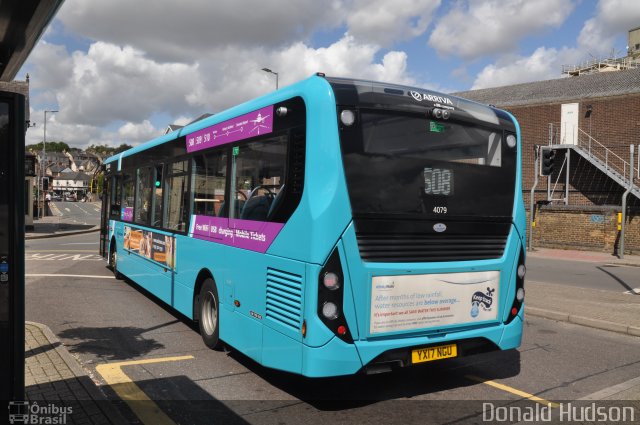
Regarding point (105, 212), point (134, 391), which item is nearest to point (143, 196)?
point (105, 212)

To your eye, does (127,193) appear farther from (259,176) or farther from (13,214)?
(13,214)

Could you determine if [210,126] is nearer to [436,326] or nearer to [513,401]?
[436,326]

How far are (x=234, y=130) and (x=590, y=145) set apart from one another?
29.9 meters

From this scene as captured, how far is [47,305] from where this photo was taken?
29.1 feet

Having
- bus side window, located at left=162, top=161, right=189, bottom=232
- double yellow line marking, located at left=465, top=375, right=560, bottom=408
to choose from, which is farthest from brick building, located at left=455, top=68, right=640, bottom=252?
bus side window, located at left=162, top=161, right=189, bottom=232

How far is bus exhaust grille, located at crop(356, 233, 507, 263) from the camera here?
4.52m

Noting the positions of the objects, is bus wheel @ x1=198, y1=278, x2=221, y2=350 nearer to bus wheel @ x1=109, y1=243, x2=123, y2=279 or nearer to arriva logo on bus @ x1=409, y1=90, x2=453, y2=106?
arriva logo on bus @ x1=409, y1=90, x2=453, y2=106

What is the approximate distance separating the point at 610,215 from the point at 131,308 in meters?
22.9

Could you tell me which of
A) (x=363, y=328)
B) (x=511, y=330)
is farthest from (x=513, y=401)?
(x=363, y=328)

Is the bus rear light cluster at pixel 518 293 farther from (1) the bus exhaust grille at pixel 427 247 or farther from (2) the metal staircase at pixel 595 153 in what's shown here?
(2) the metal staircase at pixel 595 153

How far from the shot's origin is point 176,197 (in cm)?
784

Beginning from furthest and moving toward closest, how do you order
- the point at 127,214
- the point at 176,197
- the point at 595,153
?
the point at 595,153 → the point at 127,214 → the point at 176,197

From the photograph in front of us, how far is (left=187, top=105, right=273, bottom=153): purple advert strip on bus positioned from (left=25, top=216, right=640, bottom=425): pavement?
9.60 ft

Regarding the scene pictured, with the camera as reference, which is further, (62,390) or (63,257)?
(63,257)
